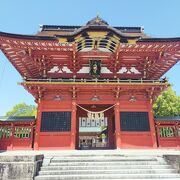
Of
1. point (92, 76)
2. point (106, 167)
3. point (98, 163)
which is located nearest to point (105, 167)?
point (106, 167)

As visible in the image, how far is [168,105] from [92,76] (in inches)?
733

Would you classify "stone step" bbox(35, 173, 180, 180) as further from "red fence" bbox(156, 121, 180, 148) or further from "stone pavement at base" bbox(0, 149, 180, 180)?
"red fence" bbox(156, 121, 180, 148)

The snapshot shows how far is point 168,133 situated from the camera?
45.4 ft

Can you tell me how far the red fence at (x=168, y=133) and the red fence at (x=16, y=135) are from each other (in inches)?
356

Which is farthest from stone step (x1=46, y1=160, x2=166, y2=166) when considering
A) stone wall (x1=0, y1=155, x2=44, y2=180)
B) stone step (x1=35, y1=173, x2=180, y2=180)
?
stone wall (x1=0, y1=155, x2=44, y2=180)

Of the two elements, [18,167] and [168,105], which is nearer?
[18,167]

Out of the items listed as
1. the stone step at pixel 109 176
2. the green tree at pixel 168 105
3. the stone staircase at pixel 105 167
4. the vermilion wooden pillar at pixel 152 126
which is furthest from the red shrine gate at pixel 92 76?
the green tree at pixel 168 105

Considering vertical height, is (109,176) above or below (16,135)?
below

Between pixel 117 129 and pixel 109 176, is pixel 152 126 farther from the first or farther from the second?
pixel 109 176

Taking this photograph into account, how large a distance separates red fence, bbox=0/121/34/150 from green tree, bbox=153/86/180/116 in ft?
68.6

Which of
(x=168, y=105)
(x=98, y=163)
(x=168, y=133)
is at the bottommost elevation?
(x=98, y=163)

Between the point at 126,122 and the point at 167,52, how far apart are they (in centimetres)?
577

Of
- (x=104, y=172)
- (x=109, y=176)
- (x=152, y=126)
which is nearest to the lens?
(x=109, y=176)

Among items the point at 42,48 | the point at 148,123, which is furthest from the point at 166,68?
the point at 42,48
